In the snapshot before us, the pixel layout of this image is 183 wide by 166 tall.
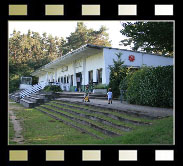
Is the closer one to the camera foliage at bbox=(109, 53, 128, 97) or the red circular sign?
foliage at bbox=(109, 53, 128, 97)

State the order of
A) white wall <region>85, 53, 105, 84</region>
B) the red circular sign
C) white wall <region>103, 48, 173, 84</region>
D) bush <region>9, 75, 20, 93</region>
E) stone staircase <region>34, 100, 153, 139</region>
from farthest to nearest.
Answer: bush <region>9, 75, 20, 93</region>
white wall <region>85, 53, 105, 84</region>
the red circular sign
white wall <region>103, 48, 173, 84</region>
stone staircase <region>34, 100, 153, 139</region>

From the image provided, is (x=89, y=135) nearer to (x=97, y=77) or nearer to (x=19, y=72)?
(x=97, y=77)

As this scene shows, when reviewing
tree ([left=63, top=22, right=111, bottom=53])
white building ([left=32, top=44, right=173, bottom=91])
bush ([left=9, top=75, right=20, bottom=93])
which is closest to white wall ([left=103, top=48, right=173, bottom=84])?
white building ([left=32, top=44, right=173, bottom=91])

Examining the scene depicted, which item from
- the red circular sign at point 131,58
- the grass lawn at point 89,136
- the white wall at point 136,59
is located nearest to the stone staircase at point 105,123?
the grass lawn at point 89,136

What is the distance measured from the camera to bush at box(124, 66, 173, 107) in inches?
426

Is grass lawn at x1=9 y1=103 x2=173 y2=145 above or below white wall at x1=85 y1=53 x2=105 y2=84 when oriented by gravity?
below

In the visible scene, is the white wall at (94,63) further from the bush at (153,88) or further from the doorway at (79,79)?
the bush at (153,88)

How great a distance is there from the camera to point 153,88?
11.4m

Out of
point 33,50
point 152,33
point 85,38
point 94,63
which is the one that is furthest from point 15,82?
point 152,33

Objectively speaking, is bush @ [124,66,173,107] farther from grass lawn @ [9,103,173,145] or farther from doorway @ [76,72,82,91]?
doorway @ [76,72,82,91]

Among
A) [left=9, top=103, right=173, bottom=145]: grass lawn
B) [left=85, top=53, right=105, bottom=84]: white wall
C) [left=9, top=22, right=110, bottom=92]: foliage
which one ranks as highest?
[left=9, top=22, right=110, bottom=92]: foliage

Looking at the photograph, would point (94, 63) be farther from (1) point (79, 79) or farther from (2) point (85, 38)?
(2) point (85, 38)

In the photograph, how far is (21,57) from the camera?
137 feet

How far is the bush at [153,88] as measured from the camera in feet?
35.5
